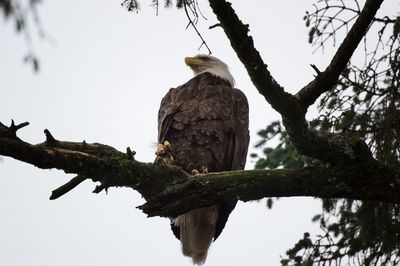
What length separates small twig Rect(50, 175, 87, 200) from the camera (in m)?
3.31

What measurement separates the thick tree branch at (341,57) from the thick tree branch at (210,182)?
1.70 feet

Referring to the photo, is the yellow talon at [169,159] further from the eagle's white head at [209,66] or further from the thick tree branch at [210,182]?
the eagle's white head at [209,66]

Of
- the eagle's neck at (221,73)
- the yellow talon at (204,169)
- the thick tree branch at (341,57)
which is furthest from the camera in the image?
the eagle's neck at (221,73)

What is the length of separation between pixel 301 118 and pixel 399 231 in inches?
66.0

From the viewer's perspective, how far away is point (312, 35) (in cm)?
493

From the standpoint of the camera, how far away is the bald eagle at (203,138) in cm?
530

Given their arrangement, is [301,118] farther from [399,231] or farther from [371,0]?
[399,231]

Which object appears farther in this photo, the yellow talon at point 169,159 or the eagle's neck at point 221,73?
the eagle's neck at point 221,73

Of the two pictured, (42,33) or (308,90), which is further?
(308,90)

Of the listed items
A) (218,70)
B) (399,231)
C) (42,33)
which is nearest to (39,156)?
(42,33)

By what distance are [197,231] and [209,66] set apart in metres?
2.18

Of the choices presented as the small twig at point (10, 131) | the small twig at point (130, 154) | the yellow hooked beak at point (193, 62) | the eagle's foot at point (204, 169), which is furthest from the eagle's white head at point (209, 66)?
the small twig at point (10, 131)

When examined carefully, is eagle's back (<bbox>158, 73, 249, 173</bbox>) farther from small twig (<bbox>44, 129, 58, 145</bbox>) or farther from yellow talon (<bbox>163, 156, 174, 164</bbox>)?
small twig (<bbox>44, 129, 58, 145</bbox>)

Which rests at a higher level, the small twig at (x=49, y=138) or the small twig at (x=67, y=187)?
the small twig at (x=49, y=138)
